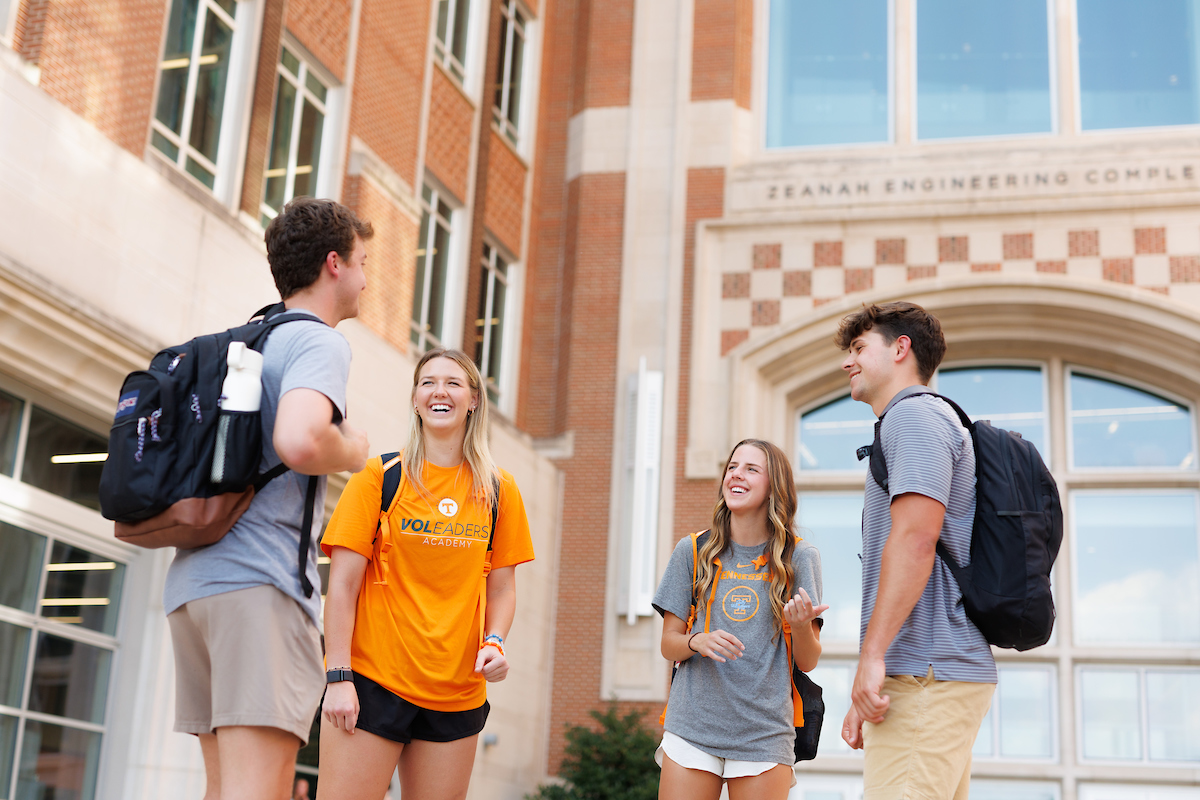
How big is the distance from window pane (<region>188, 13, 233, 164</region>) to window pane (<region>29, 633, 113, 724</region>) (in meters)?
3.85

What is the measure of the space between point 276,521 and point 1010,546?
1.75m

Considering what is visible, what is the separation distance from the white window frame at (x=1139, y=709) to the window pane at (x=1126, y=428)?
2136 mm

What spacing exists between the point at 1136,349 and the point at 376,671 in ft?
39.0

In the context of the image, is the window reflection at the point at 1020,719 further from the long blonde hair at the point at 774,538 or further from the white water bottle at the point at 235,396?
the white water bottle at the point at 235,396

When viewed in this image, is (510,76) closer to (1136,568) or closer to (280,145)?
(280,145)

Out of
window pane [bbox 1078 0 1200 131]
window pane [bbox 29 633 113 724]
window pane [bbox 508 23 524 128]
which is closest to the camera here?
window pane [bbox 29 633 113 724]

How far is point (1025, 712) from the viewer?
13000 millimetres

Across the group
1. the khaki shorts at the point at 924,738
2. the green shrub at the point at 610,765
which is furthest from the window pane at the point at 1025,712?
the khaki shorts at the point at 924,738

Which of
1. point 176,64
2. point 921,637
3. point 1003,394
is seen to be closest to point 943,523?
point 921,637

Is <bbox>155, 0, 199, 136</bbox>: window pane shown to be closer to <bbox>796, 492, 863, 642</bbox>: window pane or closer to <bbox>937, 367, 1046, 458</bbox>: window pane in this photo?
<bbox>796, 492, 863, 642</bbox>: window pane

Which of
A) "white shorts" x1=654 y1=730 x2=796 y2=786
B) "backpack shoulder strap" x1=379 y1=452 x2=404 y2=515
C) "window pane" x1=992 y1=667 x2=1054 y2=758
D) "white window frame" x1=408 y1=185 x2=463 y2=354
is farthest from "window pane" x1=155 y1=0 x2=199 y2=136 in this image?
"window pane" x1=992 y1=667 x2=1054 y2=758

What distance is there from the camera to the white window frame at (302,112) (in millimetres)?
10500

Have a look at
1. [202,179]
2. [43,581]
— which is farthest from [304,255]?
[202,179]

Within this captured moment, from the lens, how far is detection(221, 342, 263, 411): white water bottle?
2.64 m
